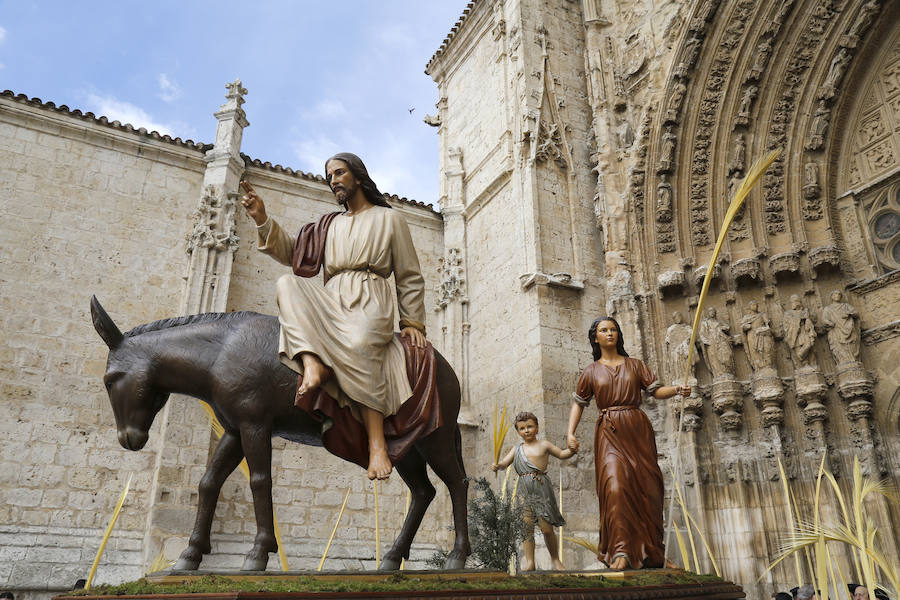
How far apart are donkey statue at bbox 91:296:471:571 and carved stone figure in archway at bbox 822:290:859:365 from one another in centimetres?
672

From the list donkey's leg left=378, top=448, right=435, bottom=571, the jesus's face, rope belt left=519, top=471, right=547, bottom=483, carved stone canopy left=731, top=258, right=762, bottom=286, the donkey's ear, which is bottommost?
donkey's leg left=378, top=448, right=435, bottom=571

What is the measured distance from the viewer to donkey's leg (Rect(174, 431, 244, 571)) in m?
2.59

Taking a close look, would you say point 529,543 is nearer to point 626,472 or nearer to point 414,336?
point 626,472

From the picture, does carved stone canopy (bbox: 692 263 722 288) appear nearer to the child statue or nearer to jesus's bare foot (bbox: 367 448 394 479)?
the child statue

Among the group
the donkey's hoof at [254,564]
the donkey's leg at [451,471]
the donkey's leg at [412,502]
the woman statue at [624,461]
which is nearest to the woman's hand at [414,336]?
the donkey's leg at [451,471]

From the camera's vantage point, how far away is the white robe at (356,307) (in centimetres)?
284

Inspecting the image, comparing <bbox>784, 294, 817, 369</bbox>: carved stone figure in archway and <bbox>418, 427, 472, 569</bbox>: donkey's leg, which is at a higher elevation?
<bbox>784, 294, 817, 369</bbox>: carved stone figure in archway

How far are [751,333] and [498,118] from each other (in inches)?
275

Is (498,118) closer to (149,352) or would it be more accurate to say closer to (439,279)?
(439,279)

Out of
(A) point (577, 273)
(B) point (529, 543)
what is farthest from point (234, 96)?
(B) point (529, 543)

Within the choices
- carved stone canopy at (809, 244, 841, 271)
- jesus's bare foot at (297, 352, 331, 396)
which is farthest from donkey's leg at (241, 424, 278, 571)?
carved stone canopy at (809, 244, 841, 271)

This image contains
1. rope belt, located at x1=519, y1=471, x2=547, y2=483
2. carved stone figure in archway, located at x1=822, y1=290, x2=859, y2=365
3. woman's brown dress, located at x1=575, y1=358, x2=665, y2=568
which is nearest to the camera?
woman's brown dress, located at x1=575, y1=358, x2=665, y2=568

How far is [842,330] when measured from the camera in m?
7.75

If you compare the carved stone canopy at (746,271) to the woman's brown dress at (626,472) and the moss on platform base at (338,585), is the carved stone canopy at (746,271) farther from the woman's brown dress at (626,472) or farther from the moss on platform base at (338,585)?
the moss on platform base at (338,585)
